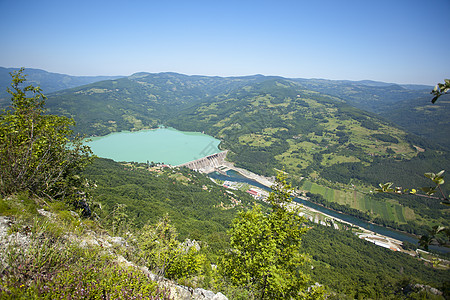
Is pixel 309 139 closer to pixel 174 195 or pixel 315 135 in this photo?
pixel 315 135

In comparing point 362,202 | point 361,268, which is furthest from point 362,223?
point 361,268

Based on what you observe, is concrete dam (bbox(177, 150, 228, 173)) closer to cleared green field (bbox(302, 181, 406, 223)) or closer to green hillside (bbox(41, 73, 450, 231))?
green hillside (bbox(41, 73, 450, 231))

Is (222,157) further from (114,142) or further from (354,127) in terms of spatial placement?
(354,127)

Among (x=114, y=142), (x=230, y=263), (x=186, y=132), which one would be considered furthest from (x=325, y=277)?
(x=186, y=132)

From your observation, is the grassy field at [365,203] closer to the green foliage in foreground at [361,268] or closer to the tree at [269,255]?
the green foliage in foreground at [361,268]

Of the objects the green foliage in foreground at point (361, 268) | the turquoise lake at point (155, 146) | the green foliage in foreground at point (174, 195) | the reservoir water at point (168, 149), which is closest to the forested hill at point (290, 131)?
the reservoir water at point (168, 149)

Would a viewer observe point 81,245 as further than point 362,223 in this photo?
No
